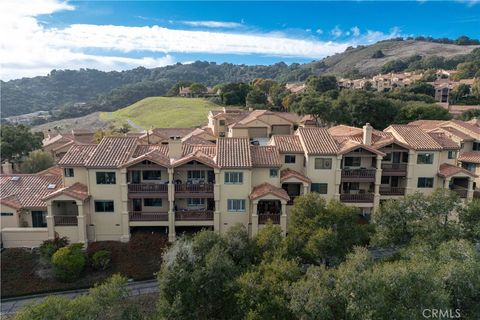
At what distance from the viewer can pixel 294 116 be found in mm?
80562

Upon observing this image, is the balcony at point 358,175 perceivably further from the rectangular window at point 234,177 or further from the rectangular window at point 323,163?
the rectangular window at point 234,177

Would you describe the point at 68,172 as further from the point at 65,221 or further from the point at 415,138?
the point at 415,138

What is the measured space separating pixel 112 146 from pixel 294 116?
52030mm

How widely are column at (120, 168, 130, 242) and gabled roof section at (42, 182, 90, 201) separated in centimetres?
319

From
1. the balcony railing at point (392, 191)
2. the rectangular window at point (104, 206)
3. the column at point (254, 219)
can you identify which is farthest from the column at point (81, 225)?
the balcony railing at point (392, 191)

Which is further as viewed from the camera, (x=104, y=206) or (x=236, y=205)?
(x=236, y=205)

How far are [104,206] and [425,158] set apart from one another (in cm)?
3433

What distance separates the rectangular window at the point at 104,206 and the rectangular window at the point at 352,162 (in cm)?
2483

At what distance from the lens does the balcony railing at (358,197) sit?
38.3 meters

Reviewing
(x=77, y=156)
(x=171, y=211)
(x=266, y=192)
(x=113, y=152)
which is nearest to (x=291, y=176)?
(x=266, y=192)

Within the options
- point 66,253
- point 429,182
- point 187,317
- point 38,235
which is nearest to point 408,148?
point 429,182

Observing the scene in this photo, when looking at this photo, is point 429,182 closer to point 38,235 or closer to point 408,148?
point 408,148

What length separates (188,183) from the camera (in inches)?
1359

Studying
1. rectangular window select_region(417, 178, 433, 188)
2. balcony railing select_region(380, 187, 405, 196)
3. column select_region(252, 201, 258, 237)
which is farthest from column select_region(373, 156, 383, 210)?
column select_region(252, 201, 258, 237)
